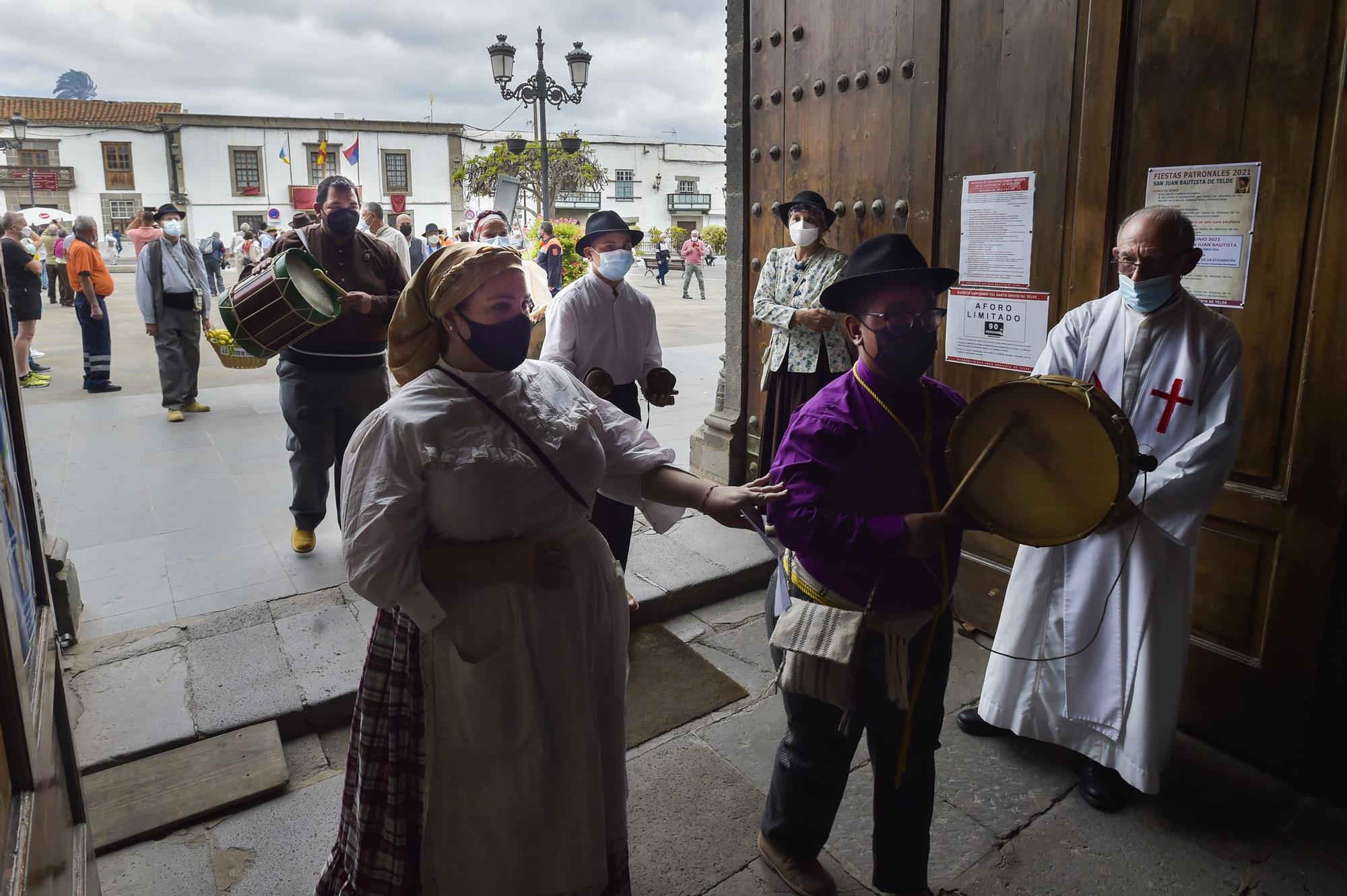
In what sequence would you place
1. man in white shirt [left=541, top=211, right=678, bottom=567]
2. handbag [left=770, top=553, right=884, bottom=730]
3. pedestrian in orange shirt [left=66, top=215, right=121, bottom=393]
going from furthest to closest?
pedestrian in orange shirt [left=66, top=215, right=121, bottom=393] < man in white shirt [left=541, top=211, right=678, bottom=567] < handbag [left=770, top=553, right=884, bottom=730]

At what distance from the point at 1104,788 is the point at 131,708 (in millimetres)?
3524

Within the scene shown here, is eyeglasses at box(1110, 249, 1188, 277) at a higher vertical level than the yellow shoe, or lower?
higher

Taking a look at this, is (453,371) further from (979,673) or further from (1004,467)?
(979,673)

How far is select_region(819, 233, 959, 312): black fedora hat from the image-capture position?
201 cm

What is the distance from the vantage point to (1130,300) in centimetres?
277

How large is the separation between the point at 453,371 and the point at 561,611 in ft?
2.02

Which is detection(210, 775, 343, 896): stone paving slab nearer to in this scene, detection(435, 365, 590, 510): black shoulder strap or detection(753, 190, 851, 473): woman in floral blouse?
detection(435, 365, 590, 510): black shoulder strap

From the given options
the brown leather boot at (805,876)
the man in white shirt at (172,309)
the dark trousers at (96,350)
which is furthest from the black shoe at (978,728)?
the dark trousers at (96,350)

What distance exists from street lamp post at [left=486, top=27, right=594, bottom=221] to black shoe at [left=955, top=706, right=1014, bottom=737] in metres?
13.5

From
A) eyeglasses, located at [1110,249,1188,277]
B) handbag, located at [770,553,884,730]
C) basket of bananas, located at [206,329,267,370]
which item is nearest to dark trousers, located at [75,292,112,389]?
basket of bananas, located at [206,329,267,370]

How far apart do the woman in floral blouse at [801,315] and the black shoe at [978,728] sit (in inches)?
69.4

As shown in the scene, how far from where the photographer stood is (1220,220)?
9.76 ft

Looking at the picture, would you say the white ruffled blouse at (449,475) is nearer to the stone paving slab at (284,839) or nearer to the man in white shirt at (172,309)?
the stone paving slab at (284,839)

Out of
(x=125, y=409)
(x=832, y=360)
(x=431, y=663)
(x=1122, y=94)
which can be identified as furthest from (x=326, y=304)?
(x=125, y=409)
